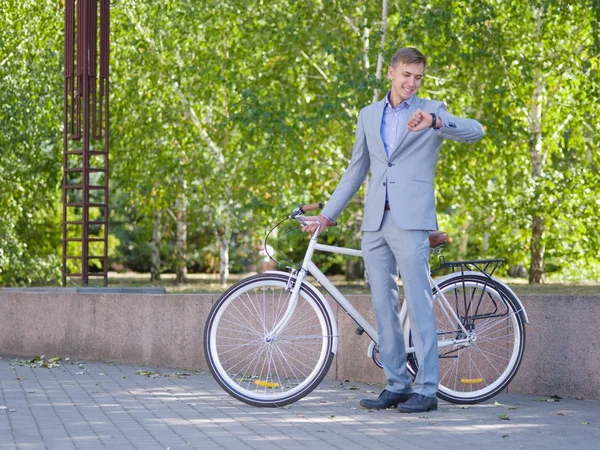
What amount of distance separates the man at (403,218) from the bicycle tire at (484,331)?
0.78 feet

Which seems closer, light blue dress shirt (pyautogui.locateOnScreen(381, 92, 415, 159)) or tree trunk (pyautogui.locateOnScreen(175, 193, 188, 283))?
light blue dress shirt (pyautogui.locateOnScreen(381, 92, 415, 159))

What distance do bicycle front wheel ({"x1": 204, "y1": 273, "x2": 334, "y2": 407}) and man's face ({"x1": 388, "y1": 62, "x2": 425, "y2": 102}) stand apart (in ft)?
4.34

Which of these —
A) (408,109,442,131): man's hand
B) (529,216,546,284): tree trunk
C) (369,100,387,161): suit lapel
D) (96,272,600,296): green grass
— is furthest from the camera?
(529,216,546,284): tree trunk

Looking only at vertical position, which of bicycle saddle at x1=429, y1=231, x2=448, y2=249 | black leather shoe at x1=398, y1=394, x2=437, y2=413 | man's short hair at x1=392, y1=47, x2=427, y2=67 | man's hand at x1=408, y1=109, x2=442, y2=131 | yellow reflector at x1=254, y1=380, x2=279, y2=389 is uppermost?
man's short hair at x1=392, y1=47, x2=427, y2=67

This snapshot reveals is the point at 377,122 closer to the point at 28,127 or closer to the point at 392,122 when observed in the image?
the point at 392,122

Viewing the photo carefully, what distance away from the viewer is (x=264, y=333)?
26.5 ft

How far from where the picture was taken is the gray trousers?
300 inches

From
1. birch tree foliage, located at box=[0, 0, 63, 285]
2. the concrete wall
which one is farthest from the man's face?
birch tree foliage, located at box=[0, 0, 63, 285]

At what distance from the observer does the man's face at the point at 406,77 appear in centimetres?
755

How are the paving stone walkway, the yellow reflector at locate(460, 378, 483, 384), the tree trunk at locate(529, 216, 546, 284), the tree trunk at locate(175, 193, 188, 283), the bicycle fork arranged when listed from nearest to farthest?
the paving stone walkway < the bicycle fork < the yellow reflector at locate(460, 378, 483, 384) < the tree trunk at locate(529, 216, 546, 284) < the tree trunk at locate(175, 193, 188, 283)

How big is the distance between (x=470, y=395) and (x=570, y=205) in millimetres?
13837

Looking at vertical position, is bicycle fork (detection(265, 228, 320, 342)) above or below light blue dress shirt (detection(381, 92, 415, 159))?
below

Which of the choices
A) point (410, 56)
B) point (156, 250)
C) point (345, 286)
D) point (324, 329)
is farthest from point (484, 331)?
point (156, 250)

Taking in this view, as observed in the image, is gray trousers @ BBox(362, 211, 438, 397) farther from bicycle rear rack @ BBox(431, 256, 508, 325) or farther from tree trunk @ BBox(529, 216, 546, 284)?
tree trunk @ BBox(529, 216, 546, 284)
